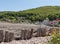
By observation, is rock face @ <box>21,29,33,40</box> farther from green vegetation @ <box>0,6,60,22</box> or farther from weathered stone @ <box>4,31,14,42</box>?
green vegetation @ <box>0,6,60,22</box>

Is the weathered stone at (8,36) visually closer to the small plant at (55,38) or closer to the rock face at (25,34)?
the rock face at (25,34)

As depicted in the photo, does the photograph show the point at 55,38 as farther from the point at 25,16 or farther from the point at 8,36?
the point at 25,16

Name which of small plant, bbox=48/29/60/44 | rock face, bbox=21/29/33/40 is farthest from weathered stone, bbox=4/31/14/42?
small plant, bbox=48/29/60/44

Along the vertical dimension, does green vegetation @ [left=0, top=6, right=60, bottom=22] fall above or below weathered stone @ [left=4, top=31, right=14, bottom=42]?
below

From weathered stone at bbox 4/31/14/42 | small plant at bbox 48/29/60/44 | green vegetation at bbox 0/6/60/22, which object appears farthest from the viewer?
green vegetation at bbox 0/6/60/22

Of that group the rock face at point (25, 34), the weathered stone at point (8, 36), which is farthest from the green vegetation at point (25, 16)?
the weathered stone at point (8, 36)

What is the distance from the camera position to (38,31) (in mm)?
15203

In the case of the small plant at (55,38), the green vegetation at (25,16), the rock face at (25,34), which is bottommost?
the green vegetation at (25,16)

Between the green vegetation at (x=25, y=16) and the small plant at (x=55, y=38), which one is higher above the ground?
the small plant at (x=55, y=38)

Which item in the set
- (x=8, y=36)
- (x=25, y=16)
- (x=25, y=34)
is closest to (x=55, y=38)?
(x=8, y=36)

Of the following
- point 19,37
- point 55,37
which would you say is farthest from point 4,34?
point 55,37

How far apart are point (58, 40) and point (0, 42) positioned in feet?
20.6

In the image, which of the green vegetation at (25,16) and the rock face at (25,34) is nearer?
the rock face at (25,34)

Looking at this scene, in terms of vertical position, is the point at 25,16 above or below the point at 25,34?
below
